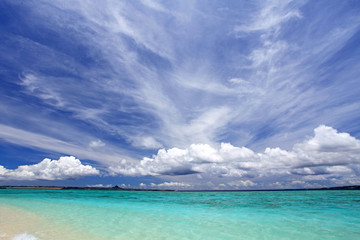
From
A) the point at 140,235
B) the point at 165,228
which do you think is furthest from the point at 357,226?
the point at 140,235

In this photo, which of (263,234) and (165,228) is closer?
(263,234)

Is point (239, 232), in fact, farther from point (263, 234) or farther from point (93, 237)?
point (93, 237)

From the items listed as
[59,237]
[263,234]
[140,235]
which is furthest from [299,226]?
[59,237]

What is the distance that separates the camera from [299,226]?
11.4 metres

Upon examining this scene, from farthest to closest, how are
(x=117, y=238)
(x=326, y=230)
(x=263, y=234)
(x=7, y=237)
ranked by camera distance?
(x=326, y=230)
(x=263, y=234)
(x=117, y=238)
(x=7, y=237)

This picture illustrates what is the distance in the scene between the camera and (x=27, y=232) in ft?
29.5

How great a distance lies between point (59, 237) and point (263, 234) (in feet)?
31.2

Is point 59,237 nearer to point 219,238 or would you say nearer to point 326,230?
point 219,238

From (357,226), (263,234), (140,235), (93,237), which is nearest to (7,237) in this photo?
(93,237)

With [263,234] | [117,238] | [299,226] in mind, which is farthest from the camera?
[299,226]

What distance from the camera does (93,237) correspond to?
860 cm

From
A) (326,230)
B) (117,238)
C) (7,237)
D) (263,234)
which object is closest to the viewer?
(7,237)

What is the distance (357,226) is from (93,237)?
14.8 meters

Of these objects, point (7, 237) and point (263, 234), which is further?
point (263, 234)
